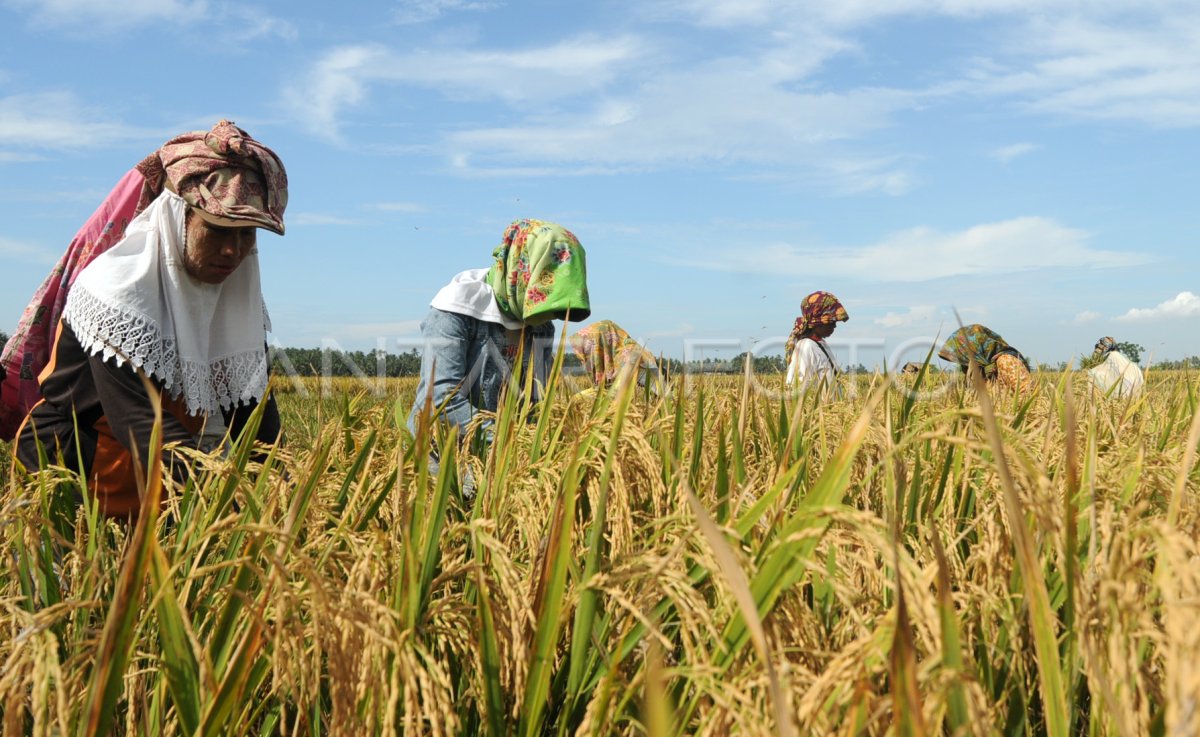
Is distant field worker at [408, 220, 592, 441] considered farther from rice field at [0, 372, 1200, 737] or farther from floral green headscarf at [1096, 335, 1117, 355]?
floral green headscarf at [1096, 335, 1117, 355]

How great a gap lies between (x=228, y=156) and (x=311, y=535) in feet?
4.56

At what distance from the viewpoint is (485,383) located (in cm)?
419

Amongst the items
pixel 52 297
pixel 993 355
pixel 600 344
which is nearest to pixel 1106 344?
pixel 993 355

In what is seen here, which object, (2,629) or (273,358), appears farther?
(273,358)

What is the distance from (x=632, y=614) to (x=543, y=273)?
108 inches

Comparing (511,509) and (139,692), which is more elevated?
(511,509)

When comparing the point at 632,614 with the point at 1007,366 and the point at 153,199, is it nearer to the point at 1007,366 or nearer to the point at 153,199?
the point at 153,199

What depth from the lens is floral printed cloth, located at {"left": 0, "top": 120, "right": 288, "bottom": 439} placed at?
245cm

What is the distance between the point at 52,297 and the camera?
272 centimetres

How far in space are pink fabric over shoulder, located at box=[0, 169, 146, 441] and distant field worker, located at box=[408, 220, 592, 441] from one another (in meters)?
1.35

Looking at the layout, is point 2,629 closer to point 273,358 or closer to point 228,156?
point 228,156

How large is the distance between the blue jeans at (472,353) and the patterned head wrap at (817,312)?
411 centimetres

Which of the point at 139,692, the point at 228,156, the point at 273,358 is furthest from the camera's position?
the point at 273,358

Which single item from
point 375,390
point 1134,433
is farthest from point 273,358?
point 1134,433
